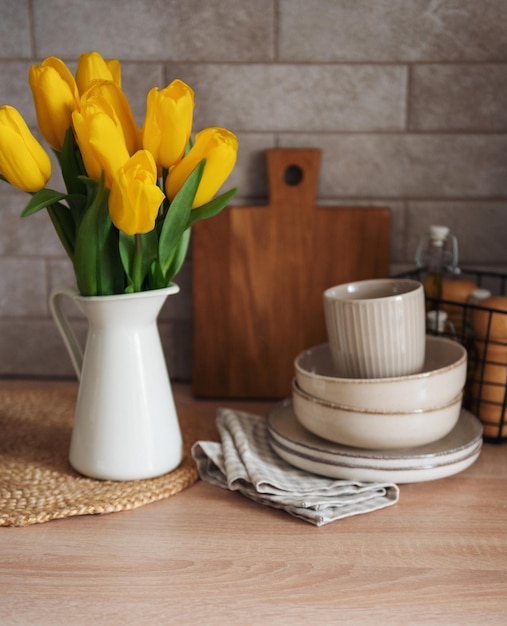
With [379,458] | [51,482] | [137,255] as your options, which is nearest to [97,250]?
[137,255]

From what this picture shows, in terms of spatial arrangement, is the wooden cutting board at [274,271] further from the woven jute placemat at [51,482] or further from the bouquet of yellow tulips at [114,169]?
the bouquet of yellow tulips at [114,169]

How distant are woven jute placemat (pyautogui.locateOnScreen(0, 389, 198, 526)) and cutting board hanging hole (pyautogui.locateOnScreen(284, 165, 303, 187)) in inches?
15.3

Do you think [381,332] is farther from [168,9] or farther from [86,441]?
[168,9]

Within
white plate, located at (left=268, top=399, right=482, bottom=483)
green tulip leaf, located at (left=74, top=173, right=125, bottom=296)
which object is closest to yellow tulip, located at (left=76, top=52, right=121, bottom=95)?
green tulip leaf, located at (left=74, top=173, right=125, bottom=296)

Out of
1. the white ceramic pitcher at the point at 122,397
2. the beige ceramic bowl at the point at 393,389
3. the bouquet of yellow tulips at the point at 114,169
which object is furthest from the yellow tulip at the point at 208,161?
the beige ceramic bowl at the point at 393,389

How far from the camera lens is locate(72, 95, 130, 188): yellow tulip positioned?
67cm

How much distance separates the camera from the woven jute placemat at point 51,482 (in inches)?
28.9

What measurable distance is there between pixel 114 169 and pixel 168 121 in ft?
→ 0.22

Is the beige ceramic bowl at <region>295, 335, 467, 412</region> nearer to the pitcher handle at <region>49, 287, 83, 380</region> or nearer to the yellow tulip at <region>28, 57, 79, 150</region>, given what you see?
the pitcher handle at <region>49, 287, 83, 380</region>

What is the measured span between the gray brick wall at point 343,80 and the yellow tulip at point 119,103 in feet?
1.13

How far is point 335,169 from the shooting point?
1.08 metres

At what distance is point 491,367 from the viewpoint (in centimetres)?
90

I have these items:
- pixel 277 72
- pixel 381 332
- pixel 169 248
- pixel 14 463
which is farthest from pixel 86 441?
pixel 277 72

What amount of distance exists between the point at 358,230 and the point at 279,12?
322 mm
